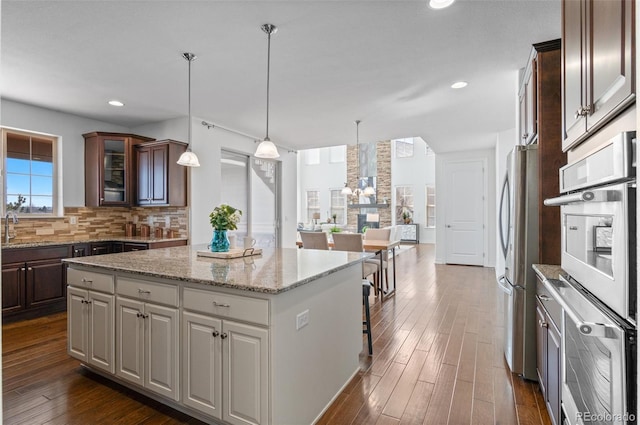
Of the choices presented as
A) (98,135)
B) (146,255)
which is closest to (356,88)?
(146,255)

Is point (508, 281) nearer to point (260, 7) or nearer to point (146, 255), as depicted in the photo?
point (260, 7)

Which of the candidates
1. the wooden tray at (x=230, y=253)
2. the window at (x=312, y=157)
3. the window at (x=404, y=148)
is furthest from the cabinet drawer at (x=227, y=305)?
the window at (x=312, y=157)

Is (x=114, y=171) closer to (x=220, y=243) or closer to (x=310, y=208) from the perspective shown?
(x=220, y=243)

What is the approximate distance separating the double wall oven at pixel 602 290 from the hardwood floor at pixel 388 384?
0.91 meters

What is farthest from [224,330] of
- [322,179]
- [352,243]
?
[322,179]

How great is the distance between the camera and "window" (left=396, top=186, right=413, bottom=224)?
41.2 ft

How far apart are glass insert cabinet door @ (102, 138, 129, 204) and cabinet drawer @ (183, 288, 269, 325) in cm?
358

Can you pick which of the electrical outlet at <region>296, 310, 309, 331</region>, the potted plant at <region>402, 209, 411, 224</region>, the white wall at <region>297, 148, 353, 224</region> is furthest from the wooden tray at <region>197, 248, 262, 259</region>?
the white wall at <region>297, 148, 353, 224</region>

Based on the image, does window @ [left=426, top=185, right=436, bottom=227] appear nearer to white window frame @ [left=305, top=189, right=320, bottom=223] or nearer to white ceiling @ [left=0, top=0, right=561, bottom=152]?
white window frame @ [left=305, top=189, right=320, bottom=223]

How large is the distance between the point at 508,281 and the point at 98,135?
523 cm

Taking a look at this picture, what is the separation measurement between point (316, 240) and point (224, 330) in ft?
9.91

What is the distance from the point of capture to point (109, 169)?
193 inches

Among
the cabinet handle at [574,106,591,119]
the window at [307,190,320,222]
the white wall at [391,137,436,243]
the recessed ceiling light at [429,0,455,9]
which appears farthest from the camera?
the window at [307,190,320,222]

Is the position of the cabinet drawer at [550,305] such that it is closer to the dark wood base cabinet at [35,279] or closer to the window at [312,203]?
the dark wood base cabinet at [35,279]
